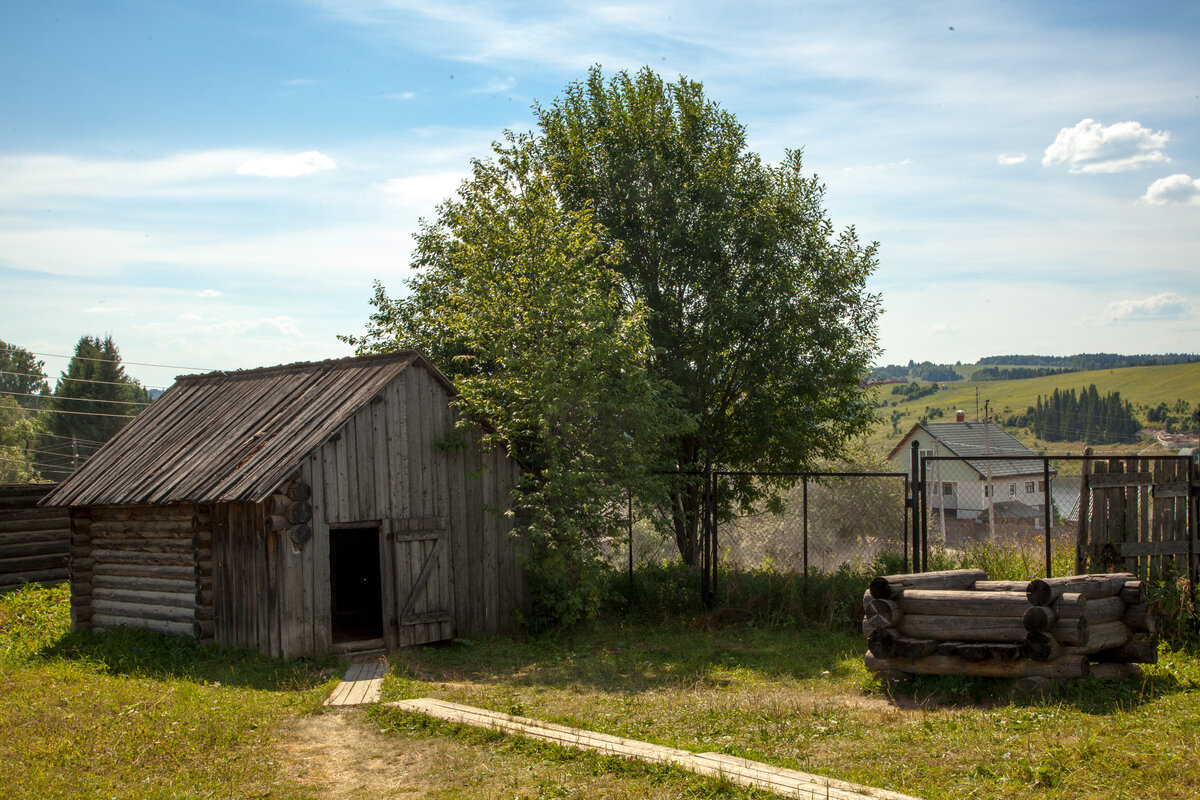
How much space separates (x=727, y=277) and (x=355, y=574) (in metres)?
10.1

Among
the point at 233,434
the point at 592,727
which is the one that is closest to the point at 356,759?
the point at 592,727

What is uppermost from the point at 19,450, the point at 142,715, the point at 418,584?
the point at 19,450

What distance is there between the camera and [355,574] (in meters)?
18.8

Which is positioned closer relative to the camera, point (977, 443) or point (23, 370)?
point (977, 443)

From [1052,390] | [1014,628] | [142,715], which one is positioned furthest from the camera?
[1052,390]

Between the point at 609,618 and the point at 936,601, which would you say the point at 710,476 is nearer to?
the point at 609,618

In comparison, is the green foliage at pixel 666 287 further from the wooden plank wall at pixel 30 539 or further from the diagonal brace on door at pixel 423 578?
the wooden plank wall at pixel 30 539

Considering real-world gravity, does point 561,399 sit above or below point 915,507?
above

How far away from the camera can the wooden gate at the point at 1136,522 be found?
37.6 ft

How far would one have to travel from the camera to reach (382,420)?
13.7 metres

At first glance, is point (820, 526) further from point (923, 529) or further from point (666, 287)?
point (923, 529)

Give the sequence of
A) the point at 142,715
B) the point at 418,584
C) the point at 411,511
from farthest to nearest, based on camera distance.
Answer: the point at 411,511, the point at 418,584, the point at 142,715

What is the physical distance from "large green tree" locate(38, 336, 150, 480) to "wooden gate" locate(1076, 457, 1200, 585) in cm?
6297

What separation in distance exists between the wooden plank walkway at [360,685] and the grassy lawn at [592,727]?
0.21m
